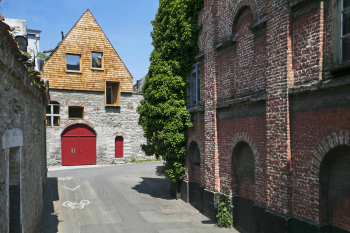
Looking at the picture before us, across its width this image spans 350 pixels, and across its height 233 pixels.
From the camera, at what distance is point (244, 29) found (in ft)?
32.2

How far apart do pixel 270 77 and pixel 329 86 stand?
1.95 m

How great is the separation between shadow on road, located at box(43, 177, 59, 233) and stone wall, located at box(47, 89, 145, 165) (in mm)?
6342

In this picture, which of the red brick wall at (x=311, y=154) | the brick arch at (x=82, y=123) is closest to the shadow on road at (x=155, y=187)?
the brick arch at (x=82, y=123)

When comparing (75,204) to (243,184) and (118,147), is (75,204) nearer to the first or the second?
(243,184)

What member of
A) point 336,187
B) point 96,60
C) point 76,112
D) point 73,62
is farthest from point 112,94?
point 336,187

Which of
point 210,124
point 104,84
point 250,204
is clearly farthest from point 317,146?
point 104,84

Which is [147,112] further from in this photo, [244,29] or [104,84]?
[104,84]

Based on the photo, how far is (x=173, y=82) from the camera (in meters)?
13.4

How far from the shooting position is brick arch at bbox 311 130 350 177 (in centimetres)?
607

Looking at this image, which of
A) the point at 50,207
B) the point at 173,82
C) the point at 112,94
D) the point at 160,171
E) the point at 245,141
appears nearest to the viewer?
the point at 245,141

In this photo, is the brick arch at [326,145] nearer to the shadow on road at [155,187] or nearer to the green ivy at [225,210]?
the green ivy at [225,210]

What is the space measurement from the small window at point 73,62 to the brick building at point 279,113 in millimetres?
15375

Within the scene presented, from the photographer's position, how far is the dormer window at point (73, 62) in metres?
23.9

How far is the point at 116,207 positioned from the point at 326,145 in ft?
28.6
